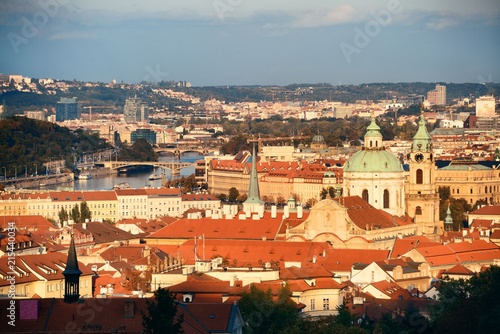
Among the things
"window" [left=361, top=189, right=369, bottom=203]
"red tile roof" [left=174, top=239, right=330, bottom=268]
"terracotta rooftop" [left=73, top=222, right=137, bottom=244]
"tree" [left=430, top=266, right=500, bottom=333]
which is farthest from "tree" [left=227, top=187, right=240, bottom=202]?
"tree" [left=430, top=266, right=500, bottom=333]

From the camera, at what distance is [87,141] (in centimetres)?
16050

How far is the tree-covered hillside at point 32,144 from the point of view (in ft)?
402

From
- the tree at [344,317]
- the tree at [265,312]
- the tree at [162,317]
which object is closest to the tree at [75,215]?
the tree at [344,317]

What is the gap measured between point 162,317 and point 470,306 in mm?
6057

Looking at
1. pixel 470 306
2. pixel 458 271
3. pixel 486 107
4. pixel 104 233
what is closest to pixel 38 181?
pixel 104 233

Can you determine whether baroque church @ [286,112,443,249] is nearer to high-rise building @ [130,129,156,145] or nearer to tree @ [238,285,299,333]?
tree @ [238,285,299,333]

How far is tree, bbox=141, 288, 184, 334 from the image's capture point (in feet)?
86.3

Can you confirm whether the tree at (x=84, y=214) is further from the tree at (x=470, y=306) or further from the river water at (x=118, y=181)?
the river water at (x=118, y=181)

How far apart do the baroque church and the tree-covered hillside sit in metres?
62.8

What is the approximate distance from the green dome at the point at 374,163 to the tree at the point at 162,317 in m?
29.1

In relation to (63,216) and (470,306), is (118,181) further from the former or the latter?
(470,306)

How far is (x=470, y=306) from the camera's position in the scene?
1180 inches

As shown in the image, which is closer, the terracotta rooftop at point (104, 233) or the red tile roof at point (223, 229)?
the red tile roof at point (223, 229)

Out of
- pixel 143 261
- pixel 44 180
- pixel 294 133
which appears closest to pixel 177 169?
pixel 44 180
